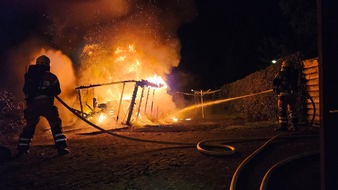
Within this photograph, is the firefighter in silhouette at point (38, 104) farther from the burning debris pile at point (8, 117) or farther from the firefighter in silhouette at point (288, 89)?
the firefighter in silhouette at point (288, 89)

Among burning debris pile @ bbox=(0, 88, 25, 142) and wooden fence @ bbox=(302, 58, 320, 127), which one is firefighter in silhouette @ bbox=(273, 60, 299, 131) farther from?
burning debris pile @ bbox=(0, 88, 25, 142)

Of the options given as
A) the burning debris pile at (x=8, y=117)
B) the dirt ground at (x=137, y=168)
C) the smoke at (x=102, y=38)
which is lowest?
the dirt ground at (x=137, y=168)

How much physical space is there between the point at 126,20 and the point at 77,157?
13934 mm

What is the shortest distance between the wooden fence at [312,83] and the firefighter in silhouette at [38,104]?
6873 mm

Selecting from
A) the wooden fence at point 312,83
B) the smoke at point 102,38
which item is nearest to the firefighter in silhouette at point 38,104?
the wooden fence at point 312,83

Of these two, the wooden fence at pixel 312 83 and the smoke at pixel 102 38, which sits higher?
the smoke at pixel 102 38

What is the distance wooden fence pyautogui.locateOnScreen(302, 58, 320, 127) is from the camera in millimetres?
8711

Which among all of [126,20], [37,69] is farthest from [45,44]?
[37,69]

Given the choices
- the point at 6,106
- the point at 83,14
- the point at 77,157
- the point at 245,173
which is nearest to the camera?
the point at 245,173

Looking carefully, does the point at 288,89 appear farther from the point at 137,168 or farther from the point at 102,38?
the point at 102,38

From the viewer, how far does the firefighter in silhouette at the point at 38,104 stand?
6.10 m

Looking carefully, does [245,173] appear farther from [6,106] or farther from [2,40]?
[2,40]

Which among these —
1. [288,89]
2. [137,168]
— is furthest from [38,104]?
[288,89]

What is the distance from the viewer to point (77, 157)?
5746 millimetres
